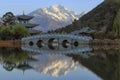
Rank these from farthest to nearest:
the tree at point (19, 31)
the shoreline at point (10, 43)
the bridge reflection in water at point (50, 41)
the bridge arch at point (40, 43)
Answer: the tree at point (19, 31) < the bridge arch at point (40, 43) < the shoreline at point (10, 43) < the bridge reflection in water at point (50, 41)

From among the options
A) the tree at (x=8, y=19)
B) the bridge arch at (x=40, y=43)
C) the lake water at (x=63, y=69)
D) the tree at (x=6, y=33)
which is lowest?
the lake water at (x=63, y=69)

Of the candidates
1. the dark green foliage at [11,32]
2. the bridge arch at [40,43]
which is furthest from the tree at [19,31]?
the bridge arch at [40,43]

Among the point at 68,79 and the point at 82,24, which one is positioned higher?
the point at 82,24

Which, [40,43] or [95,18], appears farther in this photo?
[95,18]

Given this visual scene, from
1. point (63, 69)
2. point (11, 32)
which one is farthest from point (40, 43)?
point (63, 69)

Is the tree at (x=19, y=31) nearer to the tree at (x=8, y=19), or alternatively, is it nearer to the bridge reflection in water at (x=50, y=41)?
the bridge reflection in water at (x=50, y=41)

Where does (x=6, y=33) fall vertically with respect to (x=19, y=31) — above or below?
below

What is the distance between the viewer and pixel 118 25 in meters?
49.4

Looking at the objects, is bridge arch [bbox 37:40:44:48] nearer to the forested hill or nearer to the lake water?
the forested hill

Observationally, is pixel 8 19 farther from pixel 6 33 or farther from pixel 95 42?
pixel 95 42

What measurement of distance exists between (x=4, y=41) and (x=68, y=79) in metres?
55.5

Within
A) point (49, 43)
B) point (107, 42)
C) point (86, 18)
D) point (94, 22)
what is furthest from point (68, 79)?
point (86, 18)

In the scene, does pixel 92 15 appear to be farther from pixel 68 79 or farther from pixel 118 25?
pixel 68 79

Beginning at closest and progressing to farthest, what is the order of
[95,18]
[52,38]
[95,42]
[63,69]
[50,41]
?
[63,69]
[95,42]
[52,38]
[50,41]
[95,18]
